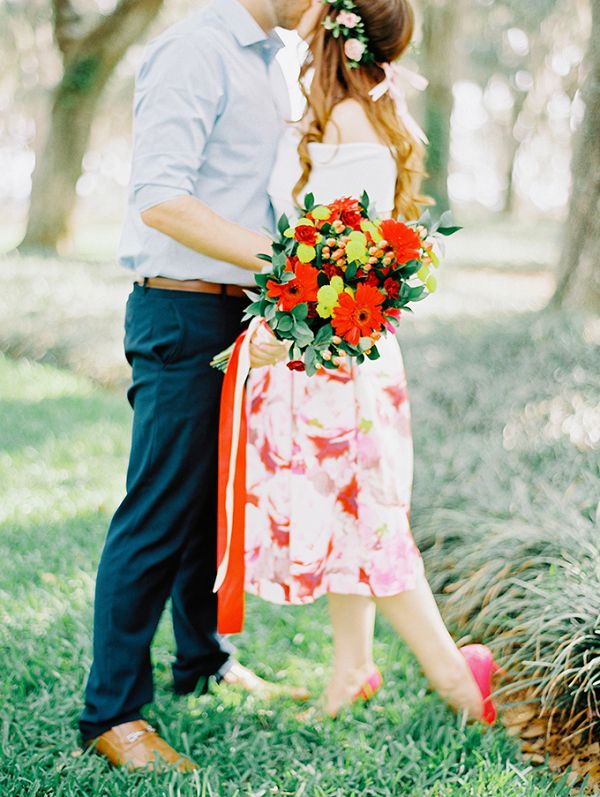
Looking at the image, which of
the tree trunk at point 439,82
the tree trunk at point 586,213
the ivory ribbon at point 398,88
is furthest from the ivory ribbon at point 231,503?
the tree trunk at point 439,82

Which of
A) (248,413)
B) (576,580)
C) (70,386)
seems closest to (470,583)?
(576,580)

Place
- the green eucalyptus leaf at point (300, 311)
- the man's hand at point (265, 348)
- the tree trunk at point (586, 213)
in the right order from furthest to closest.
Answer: the tree trunk at point (586, 213) < the man's hand at point (265, 348) < the green eucalyptus leaf at point (300, 311)

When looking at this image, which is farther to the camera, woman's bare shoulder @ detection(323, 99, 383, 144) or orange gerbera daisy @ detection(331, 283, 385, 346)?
woman's bare shoulder @ detection(323, 99, 383, 144)

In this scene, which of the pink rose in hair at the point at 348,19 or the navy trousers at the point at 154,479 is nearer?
the pink rose in hair at the point at 348,19

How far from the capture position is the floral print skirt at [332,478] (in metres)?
2.01

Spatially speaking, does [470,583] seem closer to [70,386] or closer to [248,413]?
[248,413]

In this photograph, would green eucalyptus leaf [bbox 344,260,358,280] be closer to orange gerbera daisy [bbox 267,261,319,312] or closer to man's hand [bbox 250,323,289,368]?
Result: orange gerbera daisy [bbox 267,261,319,312]

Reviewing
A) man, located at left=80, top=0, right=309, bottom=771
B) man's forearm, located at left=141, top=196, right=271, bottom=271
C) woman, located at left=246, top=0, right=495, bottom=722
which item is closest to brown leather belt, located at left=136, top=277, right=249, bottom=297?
man, located at left=80, top=0, right=309, bottom=771

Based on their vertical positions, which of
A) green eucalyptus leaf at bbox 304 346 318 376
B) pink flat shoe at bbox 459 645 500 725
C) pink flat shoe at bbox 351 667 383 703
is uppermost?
green eucalyptus leaf at bbox 304 346 318 376

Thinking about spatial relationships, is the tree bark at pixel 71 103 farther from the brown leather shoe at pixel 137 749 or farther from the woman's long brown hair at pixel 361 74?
the brown leather shoe at pixel 137 749

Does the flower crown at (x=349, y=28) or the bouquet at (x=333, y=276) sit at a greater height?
the flower crown at (x=349, y=28)

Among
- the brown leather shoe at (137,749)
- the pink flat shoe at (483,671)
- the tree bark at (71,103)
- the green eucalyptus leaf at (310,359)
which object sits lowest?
the brown leather shoe at (137,749)

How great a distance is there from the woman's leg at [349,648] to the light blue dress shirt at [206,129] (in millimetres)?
1100

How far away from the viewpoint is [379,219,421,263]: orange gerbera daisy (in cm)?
161
